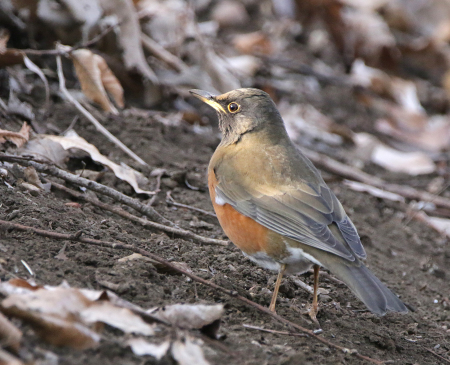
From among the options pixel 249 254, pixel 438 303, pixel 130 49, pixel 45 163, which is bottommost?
pixel 438 303

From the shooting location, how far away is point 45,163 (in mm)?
4484

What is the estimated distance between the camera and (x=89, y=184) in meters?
4.48

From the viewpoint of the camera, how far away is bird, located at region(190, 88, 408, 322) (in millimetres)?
3943

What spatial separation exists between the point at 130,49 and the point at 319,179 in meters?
3.08

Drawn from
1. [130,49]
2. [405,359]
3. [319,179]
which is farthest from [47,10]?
[405,359]

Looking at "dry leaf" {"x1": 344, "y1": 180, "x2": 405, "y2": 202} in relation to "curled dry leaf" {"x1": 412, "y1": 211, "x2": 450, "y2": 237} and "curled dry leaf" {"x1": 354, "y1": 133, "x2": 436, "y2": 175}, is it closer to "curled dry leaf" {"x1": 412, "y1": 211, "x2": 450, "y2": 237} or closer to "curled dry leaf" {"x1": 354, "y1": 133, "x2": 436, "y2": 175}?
"curled dry leaf" {"x1": 412, "y1": 211, "x2": 450, "y2": 237}

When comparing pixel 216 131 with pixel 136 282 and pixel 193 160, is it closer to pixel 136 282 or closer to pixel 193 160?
pixel 193 160

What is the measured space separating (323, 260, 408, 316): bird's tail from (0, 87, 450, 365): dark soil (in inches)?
13.9

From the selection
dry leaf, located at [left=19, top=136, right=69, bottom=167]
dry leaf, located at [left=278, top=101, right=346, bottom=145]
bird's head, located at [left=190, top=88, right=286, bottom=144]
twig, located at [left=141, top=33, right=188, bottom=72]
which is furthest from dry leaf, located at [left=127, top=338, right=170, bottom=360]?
dry leaf, located at [left=278, top=101, right=346, bottom=145]

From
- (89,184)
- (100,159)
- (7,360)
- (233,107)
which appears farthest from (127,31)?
(7,360)

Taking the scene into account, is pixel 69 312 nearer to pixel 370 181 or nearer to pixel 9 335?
pixel 9 335

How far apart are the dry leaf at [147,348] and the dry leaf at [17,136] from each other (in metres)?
2.44

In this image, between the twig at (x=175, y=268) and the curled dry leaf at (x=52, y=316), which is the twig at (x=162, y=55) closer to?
the twig at (x=175, y=268)

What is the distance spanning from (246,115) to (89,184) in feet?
5.00
